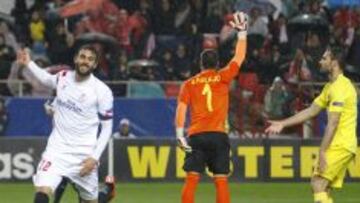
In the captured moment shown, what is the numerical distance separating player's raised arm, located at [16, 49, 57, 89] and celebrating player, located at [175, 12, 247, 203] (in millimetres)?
2474

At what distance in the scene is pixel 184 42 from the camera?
2480 centimetres

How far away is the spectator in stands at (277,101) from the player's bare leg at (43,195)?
11802mm

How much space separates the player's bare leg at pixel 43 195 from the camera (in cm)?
1106

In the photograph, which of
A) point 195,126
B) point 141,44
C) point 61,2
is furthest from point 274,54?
point 195,126

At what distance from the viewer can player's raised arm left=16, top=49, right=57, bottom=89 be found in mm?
11367

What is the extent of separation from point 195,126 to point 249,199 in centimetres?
426

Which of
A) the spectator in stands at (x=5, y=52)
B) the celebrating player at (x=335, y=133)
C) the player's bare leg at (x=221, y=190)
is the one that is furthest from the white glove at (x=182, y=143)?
the spectator in stands at (x=5, y=52)

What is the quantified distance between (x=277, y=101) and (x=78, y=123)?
37.7 ft

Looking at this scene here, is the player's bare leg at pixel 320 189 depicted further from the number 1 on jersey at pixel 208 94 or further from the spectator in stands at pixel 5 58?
the spectator in stands at pixel 5 58

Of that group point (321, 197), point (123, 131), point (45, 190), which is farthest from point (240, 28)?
point (123, 131)

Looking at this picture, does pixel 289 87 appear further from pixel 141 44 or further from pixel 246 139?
pixel 141 44

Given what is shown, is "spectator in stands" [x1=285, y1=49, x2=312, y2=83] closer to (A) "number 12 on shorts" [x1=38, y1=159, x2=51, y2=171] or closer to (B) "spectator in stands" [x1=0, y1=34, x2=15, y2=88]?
(B) "spectator in stands" [x1=0, y1=34, x2=15, y2=88]

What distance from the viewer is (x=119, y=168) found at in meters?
21.2

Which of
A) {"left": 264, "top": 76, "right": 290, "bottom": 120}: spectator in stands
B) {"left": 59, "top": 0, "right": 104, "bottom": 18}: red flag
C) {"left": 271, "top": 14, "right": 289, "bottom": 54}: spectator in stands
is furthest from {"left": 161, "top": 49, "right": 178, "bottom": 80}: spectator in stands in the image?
{"left": 271, "top": 14, "right": 289, "bottom": 54}: spectator in stands
